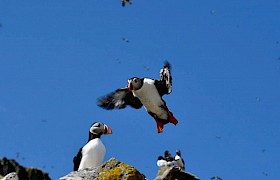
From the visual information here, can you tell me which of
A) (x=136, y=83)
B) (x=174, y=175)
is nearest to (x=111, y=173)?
(x=174, y=175)

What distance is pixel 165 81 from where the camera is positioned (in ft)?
71.4

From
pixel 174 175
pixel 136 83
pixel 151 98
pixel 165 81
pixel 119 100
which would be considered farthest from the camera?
pixel 119 100

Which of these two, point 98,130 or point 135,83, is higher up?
point 135,83

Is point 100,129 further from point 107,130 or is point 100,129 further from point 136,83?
point 136,83

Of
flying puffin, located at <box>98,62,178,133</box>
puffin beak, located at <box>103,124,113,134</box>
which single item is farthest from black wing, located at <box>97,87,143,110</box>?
puffin beak, located at <box>103,124,113,134</box>

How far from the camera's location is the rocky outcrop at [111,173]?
31.1ft

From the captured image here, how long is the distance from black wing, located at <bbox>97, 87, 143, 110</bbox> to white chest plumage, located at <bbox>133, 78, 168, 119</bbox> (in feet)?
1.82

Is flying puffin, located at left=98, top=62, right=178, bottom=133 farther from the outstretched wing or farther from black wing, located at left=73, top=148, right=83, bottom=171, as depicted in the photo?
black wing, located at left=73, top=148, right=83, bottom=171

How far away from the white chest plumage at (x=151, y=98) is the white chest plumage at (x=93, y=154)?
7.71 m

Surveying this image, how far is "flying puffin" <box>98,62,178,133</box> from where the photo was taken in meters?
22.0

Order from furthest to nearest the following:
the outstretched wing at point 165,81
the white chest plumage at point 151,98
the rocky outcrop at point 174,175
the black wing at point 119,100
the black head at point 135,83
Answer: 1. the black wing at point 119,100
2. the black head at point 135,83
3. the white chest plumage at point 151,98
4. the outstretched wing at point 165,81
5. the rocky outcrop at point 174,175

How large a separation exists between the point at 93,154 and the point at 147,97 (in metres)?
8.54

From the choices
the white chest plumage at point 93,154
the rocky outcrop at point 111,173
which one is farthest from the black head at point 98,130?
the rocky outcrop at point 111,173

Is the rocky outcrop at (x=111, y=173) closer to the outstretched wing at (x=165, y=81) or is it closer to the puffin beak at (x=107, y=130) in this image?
the puffin beak at (x=107, y=130)
